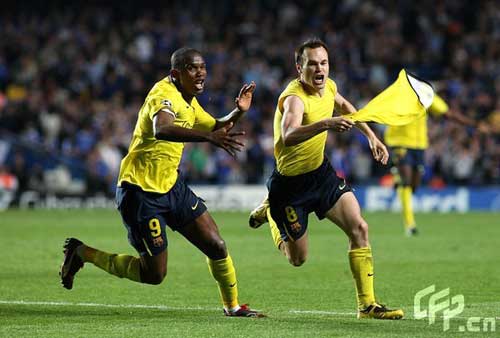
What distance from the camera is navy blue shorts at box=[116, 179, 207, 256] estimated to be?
9094 mm

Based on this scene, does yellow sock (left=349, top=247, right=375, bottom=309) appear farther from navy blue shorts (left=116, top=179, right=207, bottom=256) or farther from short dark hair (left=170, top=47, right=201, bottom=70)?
short dark hair (left=170, top=47, right=201, bottom=70)

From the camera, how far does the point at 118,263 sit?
945 cm

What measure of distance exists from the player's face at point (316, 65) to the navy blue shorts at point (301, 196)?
87 centimetres

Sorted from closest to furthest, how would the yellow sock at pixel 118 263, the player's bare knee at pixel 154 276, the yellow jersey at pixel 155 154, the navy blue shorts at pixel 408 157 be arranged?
the yellow jersey at pixel 155 154
the player's bare knee at pixel 154 276
the yellow sock at pixel 118 263
the navy blue shorts at pixel 408 157

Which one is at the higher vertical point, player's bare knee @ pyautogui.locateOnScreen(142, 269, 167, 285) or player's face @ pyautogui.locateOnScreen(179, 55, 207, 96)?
player's face @ pyautogui.locateOnScreen(179, 55, 207, 96)

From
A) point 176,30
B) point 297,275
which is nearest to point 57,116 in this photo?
point 176,30

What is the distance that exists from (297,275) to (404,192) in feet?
19.4

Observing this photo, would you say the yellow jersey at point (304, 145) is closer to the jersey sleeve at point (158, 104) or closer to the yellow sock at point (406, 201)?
the jersey sleeve at point (158, 104)

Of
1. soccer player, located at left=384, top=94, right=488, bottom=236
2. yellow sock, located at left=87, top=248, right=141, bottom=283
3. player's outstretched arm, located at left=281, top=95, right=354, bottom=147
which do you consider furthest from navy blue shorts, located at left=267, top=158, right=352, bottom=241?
soccer player, located at left=384, top=94, right=488, bottom=236

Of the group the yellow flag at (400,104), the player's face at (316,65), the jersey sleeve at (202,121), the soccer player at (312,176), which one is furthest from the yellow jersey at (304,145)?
the jersey sleeve at (202,121)

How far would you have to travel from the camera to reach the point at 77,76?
3064 cm

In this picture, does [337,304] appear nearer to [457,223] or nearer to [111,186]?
[457,223]

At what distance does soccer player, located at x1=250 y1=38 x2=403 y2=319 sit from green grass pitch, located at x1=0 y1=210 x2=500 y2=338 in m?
0.51

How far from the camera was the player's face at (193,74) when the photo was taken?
29.6 feet
